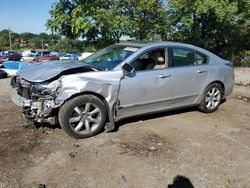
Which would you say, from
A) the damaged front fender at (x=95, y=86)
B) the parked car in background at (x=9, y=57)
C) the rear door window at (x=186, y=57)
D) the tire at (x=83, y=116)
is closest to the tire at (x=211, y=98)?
the rear door window at (x=186, y=57)

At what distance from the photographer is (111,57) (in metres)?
5.50

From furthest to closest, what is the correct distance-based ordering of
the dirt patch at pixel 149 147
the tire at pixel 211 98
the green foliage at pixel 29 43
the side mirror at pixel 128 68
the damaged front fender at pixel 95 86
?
the green foliage at pixel 29 43, the tire at pixel 211 98, the side mirror at pixel 128 68, the damaged front fender at pixel 95 86, the dirt patch at pixel 149 147

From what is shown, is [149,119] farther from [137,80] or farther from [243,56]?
[243,56]

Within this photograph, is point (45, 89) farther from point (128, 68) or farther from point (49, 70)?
point (128, 68)

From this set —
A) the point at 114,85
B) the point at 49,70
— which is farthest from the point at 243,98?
the point at 49,70

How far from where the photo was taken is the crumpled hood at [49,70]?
463 cm

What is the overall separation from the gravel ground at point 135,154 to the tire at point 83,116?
155 millimetres

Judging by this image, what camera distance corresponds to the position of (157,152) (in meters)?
4.36

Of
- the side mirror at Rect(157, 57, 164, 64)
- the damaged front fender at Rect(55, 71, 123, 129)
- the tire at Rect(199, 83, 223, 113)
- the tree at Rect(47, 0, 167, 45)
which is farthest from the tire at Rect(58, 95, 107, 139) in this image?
the tree at Rect(47, 0, 167, 45)

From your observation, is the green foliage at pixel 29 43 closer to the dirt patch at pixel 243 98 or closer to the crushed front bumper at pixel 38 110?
the dirt patch at pixel 243 98

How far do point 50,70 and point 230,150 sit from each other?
123 inches

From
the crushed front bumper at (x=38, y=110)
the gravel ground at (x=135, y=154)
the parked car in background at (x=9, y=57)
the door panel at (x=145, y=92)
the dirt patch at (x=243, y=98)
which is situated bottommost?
the parked car in background at (x=9, y=57)

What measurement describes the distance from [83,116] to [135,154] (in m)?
1.07

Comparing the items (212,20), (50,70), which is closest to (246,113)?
(50,70)
